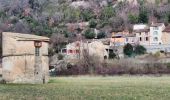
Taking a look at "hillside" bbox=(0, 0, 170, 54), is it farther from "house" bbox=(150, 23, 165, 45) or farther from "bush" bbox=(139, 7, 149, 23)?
"house" bbox=(150, 23, 165, 45)

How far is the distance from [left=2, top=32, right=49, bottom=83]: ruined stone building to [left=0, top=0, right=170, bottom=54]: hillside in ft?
196

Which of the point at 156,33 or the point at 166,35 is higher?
the point at 156,33

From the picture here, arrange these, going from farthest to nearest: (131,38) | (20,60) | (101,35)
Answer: (101,35)
(131,38)
(20,60)

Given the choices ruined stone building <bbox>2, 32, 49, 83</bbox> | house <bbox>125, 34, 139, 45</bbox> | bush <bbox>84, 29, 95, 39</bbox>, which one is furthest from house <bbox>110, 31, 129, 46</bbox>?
ruined stone building <bbox>2, 32, 49, 83</bbox>

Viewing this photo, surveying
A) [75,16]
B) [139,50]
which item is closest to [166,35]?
[139,50]

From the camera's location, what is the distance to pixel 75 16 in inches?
5925

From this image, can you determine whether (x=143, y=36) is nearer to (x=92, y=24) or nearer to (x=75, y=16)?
(x=92, y=24)

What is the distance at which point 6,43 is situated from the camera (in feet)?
163

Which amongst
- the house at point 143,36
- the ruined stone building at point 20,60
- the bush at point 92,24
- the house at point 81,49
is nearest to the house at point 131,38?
the house at point 143,36

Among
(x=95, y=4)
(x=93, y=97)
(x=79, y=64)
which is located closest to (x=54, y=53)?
(x=79, y=64)

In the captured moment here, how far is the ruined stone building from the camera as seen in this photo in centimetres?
4941

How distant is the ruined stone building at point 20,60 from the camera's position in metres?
49.4

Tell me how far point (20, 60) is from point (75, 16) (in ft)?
333

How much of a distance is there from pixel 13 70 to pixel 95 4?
4427 inches
